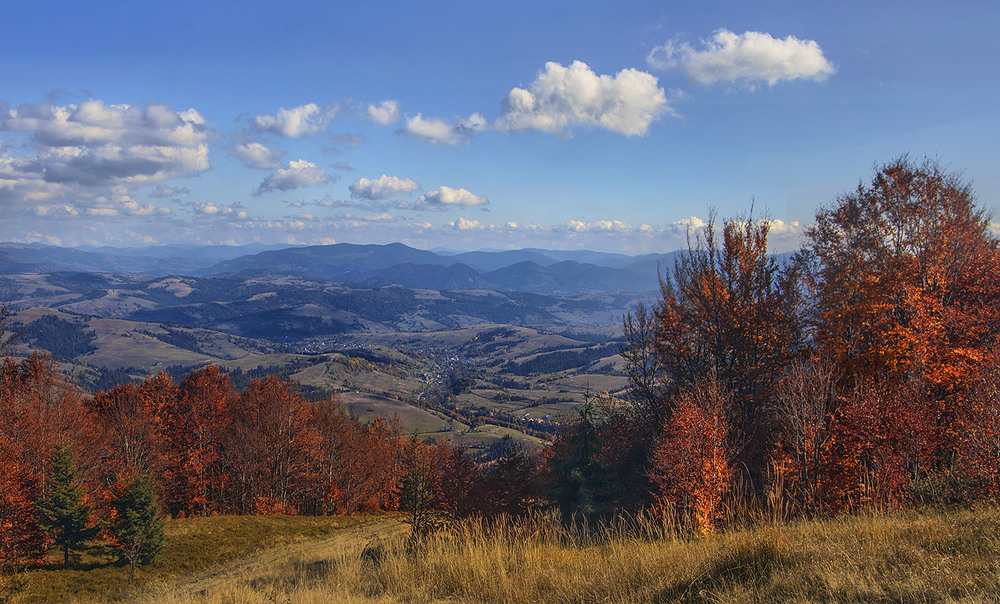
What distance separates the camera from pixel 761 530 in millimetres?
6859

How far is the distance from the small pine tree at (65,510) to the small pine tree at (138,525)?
5.86ft

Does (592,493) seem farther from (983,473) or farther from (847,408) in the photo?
(983,473)

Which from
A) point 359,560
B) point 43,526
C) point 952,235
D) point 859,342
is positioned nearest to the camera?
point 359,560

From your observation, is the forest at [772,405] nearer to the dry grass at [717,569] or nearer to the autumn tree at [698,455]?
the autumn tree at [698,455]

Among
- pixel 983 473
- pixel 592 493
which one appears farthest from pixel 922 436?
pixel 592 493

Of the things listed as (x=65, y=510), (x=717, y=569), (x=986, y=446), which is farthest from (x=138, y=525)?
(x=986, y=446)

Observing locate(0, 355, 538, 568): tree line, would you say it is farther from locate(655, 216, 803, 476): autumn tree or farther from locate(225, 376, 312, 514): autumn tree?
locate(655, 216, 803, 476): autumn tree

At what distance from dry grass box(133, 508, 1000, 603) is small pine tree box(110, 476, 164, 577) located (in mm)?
23460

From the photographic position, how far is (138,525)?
26.1m

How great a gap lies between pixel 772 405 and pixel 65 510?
3713 cm

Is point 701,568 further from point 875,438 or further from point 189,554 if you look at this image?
point 189,554

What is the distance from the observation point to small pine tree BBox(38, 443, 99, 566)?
87.4ft

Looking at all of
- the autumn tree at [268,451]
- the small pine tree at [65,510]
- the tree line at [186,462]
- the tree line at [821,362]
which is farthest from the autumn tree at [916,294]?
the autumn tree at [268,451]

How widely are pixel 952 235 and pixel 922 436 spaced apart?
9653mm
